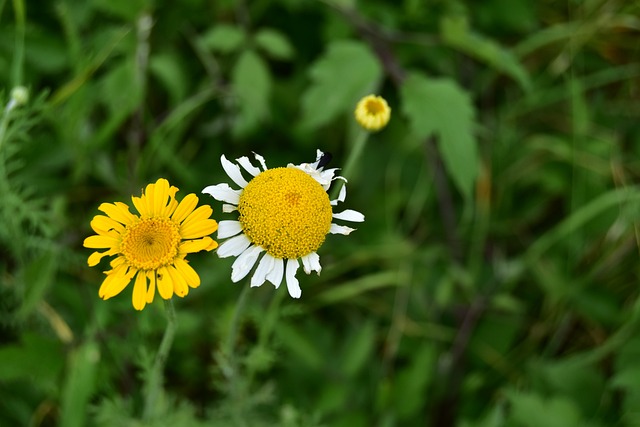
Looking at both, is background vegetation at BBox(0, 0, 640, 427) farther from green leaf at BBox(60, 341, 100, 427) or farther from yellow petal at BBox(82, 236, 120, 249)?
yellow petal at BBox(82, 236, 120, 249)

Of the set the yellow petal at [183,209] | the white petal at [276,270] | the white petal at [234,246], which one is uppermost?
the yellow petal at [183,209]

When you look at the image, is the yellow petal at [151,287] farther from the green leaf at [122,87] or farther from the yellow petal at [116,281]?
the green leaf at [122,87]

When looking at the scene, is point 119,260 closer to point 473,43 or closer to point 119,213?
point 119,213

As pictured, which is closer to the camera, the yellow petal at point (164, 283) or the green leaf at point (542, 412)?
the yellow petal at point (164, 283)

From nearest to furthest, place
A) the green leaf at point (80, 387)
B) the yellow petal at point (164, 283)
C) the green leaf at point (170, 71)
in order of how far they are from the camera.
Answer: the yellow petal at point (164, 283), the green leaf at point (80, 387), the green leaf at point (170, 71)

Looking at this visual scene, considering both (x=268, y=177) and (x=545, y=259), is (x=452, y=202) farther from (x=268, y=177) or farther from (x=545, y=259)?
(x=268, y=177)

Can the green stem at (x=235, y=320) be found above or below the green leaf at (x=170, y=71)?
below

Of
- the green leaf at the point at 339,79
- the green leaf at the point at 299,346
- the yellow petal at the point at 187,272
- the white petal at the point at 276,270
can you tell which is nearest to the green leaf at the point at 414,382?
the green leaf at the point at 299,346
